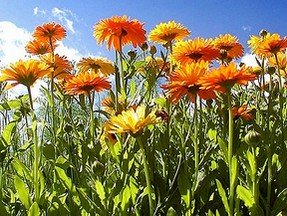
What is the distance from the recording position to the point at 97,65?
1954mm

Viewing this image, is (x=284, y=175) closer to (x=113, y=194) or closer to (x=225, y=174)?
(x=225, y=174)

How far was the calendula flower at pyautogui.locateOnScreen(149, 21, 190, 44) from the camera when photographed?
201 cm

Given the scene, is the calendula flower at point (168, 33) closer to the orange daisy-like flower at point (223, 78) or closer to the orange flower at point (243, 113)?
the orange flower at point (243, 113)

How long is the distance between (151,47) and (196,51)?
0.50m

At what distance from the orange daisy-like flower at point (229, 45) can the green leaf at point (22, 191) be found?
0.88 metres

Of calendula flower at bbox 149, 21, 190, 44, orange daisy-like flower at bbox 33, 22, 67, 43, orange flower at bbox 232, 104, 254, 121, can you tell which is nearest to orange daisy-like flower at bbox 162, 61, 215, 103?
orange flower at bbox 232, 104, 254, 121

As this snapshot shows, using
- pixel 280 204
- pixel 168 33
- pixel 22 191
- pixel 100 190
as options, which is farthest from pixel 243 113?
pixel 22 191

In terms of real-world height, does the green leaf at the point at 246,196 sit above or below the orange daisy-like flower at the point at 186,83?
below

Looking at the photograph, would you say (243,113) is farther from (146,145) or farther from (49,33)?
(49,33)

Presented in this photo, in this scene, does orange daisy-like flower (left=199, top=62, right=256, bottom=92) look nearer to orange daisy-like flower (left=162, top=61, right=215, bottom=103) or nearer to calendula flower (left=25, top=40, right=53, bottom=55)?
orange daisy-like flower (left=162, top=61, right=215, bottom=103)

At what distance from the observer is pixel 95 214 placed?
140cm

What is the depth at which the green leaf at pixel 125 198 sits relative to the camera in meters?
1.31

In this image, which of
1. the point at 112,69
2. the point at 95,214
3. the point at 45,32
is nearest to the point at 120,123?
the point at 95,214

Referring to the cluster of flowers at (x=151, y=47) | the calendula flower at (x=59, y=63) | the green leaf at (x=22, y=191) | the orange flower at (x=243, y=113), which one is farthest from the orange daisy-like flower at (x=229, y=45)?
the green leaf at (x=22, y=191)
